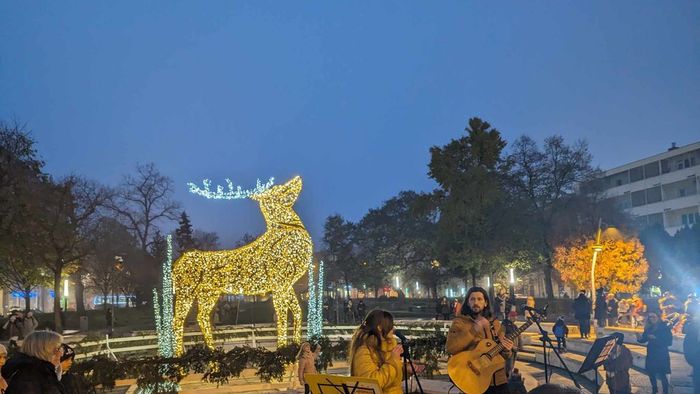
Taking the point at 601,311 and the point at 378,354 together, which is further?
the point at 601,311

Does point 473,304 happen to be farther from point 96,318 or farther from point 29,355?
point 96,318

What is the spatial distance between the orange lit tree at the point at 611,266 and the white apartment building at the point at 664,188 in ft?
110

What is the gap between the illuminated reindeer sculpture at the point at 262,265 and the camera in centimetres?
1498

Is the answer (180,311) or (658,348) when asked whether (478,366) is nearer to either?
(658,348)

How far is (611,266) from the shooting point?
33.0 m

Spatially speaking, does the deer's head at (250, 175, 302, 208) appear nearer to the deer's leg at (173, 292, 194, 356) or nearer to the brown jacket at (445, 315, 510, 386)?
the deer's leg at (173, 292, 194, 356)

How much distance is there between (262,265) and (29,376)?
32.4 feet

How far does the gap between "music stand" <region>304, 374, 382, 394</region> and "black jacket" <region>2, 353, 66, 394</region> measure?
2.33 m

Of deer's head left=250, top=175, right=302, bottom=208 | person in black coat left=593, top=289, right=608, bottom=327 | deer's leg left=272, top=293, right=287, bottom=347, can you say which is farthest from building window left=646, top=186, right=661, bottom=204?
deer's leg left=272, top=293, right=287, bottom=347

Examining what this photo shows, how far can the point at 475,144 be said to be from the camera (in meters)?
41.0

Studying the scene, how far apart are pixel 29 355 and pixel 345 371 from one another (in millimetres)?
11128

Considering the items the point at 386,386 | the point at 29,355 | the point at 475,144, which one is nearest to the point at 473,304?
the point at 386,386

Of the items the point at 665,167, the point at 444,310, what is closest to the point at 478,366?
the point at 444,310

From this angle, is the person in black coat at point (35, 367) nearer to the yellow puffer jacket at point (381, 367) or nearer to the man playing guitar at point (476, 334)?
the yellow puffer jacket at point (381, 367)
